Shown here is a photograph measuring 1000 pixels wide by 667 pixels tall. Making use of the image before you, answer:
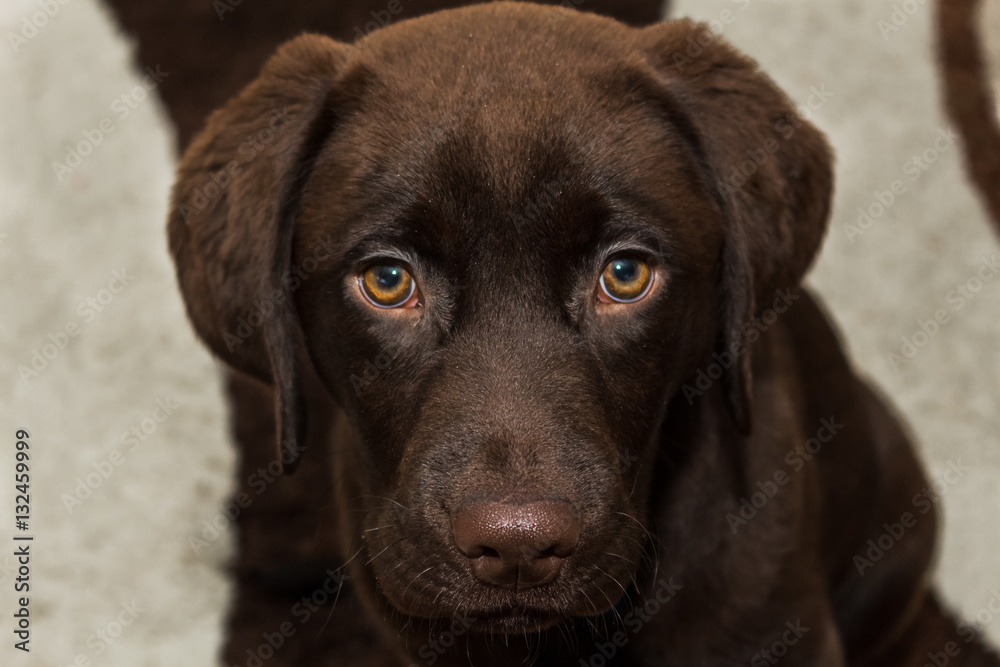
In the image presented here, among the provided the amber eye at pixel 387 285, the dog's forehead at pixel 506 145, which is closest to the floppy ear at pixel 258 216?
the dog's forehead at pixel 506 145

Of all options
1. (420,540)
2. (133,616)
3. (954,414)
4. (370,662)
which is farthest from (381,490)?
(954,414)

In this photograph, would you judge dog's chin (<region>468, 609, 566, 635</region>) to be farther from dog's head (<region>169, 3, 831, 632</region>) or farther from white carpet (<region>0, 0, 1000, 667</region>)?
white carpet (<region>0, 0, 1000, 667</region>)

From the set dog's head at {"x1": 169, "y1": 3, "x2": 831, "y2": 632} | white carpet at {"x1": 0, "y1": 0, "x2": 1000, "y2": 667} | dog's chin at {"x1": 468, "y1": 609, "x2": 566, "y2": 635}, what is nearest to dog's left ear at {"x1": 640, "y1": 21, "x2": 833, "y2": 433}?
dog's head at {"x1": 169, "y1": 3, "x2": 831, "y2": 632}

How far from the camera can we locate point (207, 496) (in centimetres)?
460

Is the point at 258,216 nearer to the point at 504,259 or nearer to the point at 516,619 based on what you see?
the point at 504,259

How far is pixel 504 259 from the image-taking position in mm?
2479

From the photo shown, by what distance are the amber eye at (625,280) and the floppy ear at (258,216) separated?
797 millimetres

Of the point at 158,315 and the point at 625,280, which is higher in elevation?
the point at 625,280

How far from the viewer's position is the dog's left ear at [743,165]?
275 cm

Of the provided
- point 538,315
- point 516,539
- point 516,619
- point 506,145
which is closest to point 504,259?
point 538,315

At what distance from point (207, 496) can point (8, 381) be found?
3.12 ft

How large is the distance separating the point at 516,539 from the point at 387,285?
71 cm

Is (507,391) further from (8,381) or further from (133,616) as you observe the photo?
(8,381)

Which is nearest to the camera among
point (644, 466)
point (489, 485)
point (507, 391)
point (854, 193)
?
point (489, 485)
